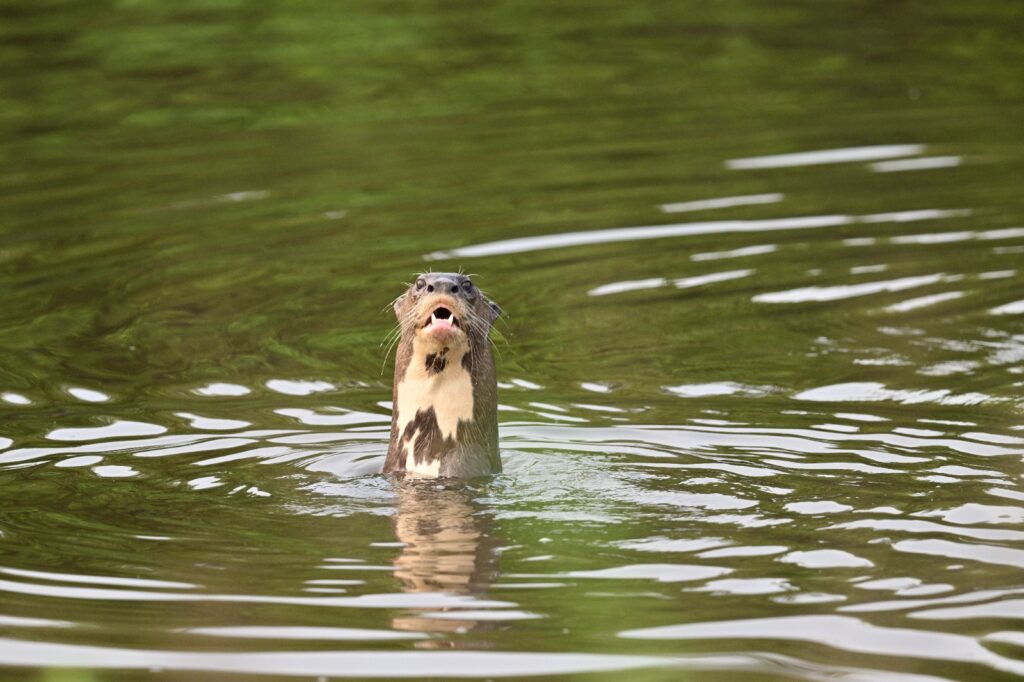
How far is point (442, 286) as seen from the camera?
8516 millimetres

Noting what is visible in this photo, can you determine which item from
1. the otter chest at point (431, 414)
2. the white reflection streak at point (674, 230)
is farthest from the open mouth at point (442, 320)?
the white reflection streak at point (674, 230)

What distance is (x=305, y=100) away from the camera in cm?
1764

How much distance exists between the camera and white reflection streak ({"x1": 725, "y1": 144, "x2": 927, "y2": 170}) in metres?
15.3

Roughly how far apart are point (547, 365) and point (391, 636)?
14.9 ft

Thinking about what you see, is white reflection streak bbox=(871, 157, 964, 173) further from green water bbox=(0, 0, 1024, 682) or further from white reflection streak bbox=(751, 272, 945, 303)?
white reflection streak bbox=(751, 272, 945, 303)

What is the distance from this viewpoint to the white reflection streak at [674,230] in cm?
1321

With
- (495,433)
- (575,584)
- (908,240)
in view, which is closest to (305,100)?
(908,240)

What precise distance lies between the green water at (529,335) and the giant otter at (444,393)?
0.56 feet

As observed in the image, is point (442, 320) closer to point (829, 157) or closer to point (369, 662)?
point (369, 662)

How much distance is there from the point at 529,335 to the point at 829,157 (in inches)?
187

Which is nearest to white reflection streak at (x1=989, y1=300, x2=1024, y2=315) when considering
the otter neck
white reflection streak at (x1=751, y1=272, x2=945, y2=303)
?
white reflection streak at (x1=751, y1=272, x2=945, y2=303)

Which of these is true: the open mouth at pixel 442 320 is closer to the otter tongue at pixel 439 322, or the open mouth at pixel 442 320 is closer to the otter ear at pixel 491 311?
the otter tongue at pixel 439 322

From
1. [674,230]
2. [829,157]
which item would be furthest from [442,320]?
[829,157]

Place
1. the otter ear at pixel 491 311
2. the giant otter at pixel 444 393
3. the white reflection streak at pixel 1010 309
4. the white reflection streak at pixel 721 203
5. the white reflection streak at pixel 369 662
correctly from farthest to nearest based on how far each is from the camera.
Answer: the white reflection streak at pixel 721 203, the white reflection streak at pixel 1010 309, the otter ear at pixel 491 311, the giant otter at pixel 444 393, the white reflection streak at pixel 369 662
